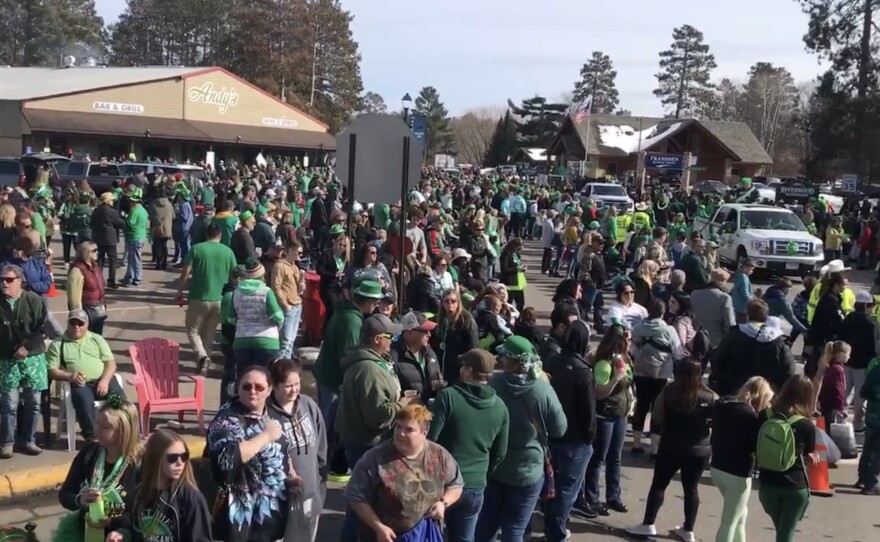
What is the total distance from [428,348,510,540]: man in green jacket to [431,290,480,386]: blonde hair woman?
258cm

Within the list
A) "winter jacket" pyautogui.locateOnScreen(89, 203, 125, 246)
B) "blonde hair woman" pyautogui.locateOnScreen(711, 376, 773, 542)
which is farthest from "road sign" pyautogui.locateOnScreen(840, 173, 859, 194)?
"blonde hair woman" pyautogui.locateOnScreen(711, 376, 773, 542)

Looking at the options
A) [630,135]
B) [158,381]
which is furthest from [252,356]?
[630,135]

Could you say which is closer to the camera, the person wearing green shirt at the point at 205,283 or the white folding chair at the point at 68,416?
the white folding chair at the point at 68,416

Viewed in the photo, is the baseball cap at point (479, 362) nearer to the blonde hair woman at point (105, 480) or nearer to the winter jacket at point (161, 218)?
the blonde hair woman at point (105, 480)

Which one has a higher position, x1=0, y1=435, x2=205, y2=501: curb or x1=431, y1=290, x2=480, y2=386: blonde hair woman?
x1=431, y1=290, x2=480, y2=386: blonde hair woman

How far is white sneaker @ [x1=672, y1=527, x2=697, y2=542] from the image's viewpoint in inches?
289

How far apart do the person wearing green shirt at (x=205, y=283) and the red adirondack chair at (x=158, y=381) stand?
1.84 meters

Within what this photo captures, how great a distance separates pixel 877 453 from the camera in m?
8.73

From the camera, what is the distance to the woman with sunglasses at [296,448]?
5.13 m

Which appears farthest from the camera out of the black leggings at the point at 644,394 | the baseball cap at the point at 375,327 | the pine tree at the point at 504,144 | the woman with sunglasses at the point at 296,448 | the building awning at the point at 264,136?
the pine tree at the point at 504,144

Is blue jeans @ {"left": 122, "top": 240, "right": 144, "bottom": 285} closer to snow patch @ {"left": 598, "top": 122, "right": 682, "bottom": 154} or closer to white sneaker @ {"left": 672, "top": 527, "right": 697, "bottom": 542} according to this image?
white sneaker @ {"left": 672, "top": 527, "right": 697, "bottom": 542}

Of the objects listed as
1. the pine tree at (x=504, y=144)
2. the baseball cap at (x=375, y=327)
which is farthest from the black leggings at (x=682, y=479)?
the pine tree at (x=504, y=144)

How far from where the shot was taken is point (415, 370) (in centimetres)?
687

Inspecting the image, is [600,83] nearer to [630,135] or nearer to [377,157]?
[630,135]
